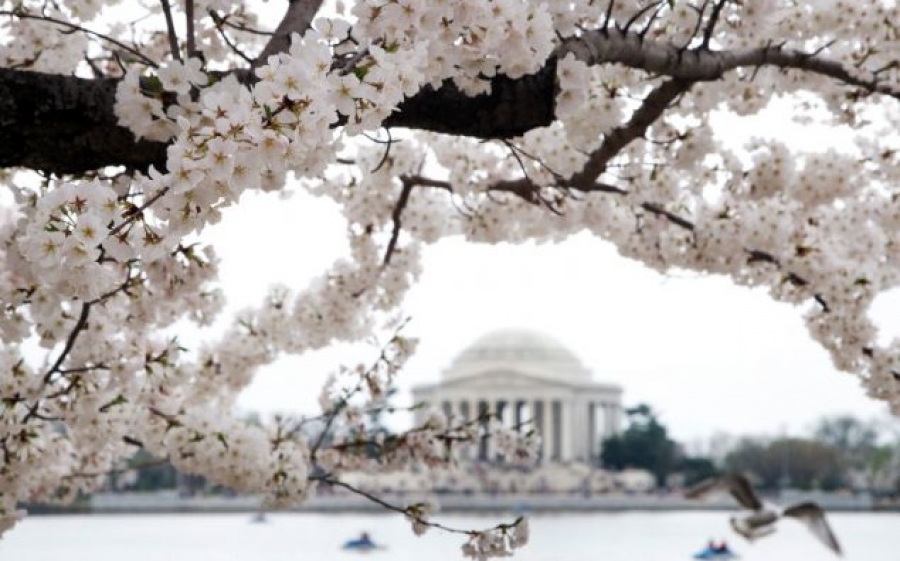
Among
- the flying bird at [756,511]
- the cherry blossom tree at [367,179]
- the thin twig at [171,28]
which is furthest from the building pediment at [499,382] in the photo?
the thin twig at [171,28]

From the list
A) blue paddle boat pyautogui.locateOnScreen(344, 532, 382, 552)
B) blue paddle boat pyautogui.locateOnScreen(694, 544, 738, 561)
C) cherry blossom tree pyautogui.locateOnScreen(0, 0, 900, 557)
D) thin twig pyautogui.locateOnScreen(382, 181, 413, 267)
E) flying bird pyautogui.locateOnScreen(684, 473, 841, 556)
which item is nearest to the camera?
cherry blossom tree pyautogui.locateOnScreen(0, 0, 900, 557)

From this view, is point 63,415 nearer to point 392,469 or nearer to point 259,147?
point 392,469

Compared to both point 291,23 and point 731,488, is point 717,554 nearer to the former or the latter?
point 731,488

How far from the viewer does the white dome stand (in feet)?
294

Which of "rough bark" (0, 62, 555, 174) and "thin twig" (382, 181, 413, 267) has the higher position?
"thin twig" (382, 181, 413, 267)

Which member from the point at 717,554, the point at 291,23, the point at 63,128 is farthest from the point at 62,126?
the point at 717,554

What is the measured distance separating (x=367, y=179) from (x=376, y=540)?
2899 centimetres

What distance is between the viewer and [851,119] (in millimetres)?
6781

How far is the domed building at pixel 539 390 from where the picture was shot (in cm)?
8612

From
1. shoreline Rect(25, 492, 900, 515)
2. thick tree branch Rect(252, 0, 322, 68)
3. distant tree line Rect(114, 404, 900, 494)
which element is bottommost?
thick tree branch Rect(252, 0, 322, 68)

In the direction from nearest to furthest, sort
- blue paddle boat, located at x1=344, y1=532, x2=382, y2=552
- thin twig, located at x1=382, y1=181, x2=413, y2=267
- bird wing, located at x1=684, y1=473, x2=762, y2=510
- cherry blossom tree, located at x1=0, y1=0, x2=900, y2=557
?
cherry blossom tree, located at x1=0, y1=0, x2=900, y2=557 → thin twig, located at x1=382, y1=181, x2=413, y2=267 → bird wing, located at x1=684, y1=473, x2=762, y2=510 → blue paddle boat, located at x1=344, y1=532, x2=382, y2=552

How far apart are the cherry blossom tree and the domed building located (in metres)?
75.1

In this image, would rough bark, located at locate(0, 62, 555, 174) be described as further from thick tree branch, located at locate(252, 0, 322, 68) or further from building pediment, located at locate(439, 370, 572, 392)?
building pediment, located at locate(439, 370, 572, 392)

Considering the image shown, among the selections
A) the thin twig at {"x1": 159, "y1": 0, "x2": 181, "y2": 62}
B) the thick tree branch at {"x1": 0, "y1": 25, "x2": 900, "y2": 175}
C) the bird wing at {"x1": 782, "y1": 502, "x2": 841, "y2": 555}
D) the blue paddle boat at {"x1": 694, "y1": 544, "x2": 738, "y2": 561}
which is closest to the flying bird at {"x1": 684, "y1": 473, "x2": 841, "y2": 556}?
the bird wing at {"x1": 782, "y1": 502, "x2": 841, "y2": 555}
